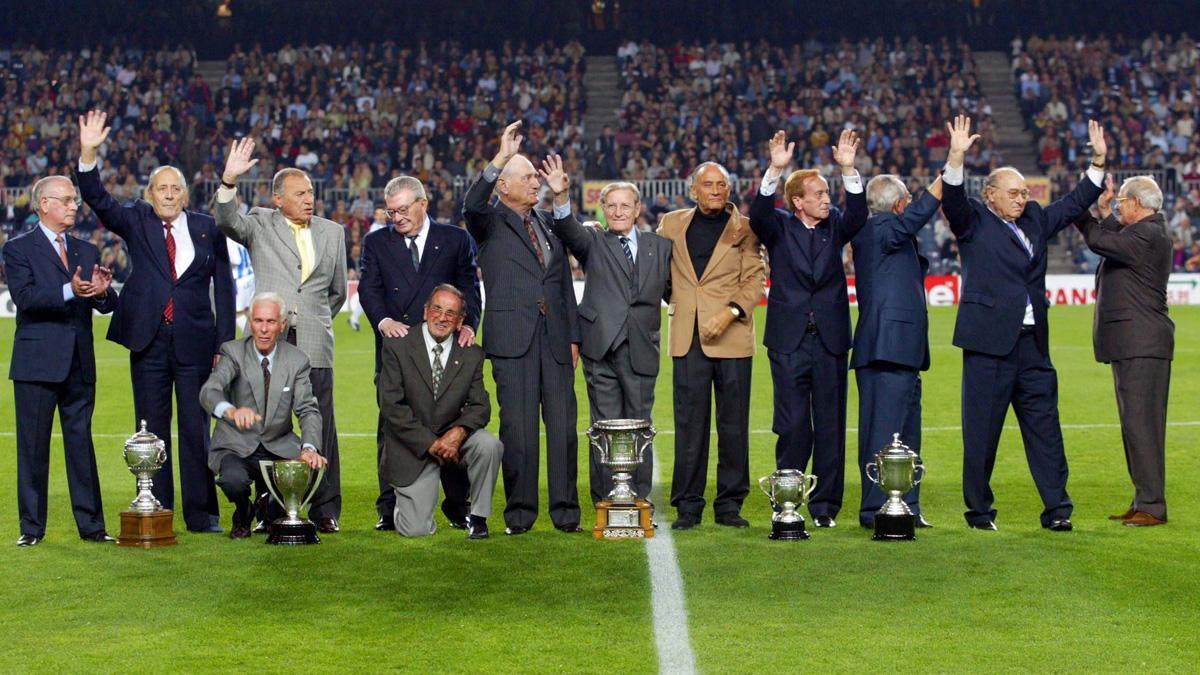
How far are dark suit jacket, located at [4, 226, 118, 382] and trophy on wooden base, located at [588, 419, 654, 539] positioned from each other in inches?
106

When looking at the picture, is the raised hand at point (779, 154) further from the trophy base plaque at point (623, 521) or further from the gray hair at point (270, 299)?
the gray hair at point (270, 299)

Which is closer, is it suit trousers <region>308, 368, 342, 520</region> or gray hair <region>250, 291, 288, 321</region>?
gray hair <region>250, 291, 288, 321</region>

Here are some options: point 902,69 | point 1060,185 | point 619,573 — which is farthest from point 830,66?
point 619,573

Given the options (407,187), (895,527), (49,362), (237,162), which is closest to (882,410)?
(895,527)

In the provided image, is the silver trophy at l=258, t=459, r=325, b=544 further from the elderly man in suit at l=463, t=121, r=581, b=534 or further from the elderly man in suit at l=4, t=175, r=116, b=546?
the elderly man in suit at l=463, t=121, r=581, b=534

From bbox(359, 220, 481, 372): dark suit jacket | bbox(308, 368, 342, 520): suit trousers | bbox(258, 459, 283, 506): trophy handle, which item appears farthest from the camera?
bbox(359, 220, 481, 372): dark suit jacket

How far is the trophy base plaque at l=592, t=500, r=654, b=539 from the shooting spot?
27.0ft

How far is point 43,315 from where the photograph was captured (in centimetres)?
835

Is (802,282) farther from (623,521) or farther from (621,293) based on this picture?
(623,521)

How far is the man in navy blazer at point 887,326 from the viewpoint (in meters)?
8.56

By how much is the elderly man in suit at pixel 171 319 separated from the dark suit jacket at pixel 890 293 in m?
3.35

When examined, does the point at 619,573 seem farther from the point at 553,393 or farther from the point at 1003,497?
the point at 1003,497

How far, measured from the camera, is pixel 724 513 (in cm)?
867

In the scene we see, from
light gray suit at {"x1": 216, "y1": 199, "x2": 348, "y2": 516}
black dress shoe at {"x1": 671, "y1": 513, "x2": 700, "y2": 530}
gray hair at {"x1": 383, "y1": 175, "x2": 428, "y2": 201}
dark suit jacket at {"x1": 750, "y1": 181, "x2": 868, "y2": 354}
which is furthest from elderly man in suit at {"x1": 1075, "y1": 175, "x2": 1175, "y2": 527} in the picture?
light gray suit at {"x1": 216, "y1": 199, "x2": 348, "y2": 516}
